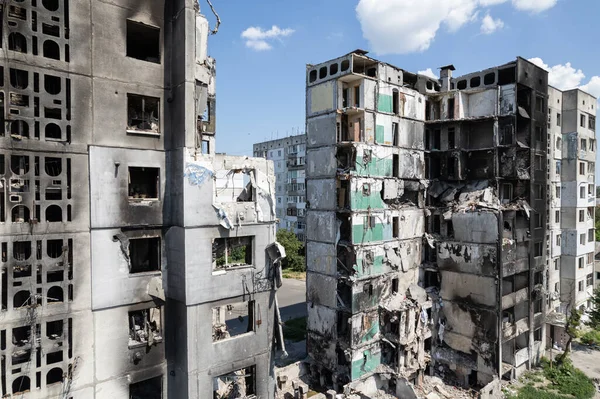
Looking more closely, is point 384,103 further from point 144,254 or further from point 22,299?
point 22,299

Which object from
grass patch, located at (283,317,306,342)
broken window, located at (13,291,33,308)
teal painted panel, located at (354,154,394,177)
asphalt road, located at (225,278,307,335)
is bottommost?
grass patch, located at (283,317,306,342)

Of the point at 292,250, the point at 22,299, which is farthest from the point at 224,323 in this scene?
the point at 292,250

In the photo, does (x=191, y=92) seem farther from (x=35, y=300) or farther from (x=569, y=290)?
(x=569, y=290)

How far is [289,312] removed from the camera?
139 ft

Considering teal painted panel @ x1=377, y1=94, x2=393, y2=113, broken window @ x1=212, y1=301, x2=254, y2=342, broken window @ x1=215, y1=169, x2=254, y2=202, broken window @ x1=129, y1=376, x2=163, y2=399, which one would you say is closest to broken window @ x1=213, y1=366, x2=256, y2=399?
broken window @ x1=212, y1=301, x2=254, y2=342

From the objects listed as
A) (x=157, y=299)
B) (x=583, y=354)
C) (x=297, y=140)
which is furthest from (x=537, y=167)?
(x=297, y=140)

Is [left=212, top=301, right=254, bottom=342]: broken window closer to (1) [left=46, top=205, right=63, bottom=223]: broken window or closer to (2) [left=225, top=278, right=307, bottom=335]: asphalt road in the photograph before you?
(2) [left=225, top=278, right=307, bottom=335]: asphalt road

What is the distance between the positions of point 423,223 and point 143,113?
2397cm

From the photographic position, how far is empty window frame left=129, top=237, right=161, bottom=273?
1439 centimetres

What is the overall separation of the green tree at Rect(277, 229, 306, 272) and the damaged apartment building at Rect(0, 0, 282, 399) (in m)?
42.3

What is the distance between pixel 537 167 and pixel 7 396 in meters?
35.3

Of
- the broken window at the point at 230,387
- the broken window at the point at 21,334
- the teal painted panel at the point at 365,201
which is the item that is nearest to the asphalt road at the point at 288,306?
the broken window at the point at 230,387

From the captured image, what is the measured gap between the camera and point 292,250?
5916 cm

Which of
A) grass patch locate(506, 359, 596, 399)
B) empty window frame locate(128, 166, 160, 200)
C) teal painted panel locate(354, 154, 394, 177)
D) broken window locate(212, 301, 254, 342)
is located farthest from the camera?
teal painted panel locate(354, 154, 394, 177)
